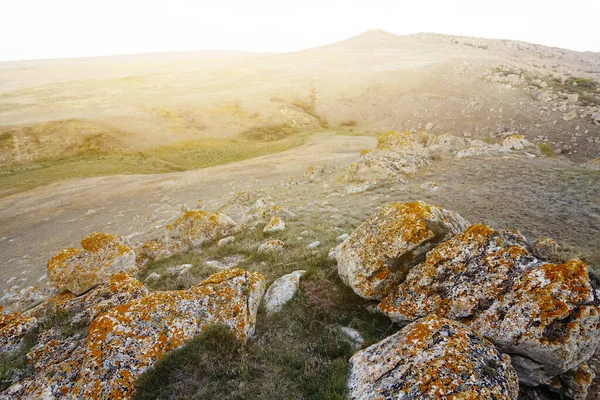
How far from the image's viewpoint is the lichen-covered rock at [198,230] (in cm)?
1308

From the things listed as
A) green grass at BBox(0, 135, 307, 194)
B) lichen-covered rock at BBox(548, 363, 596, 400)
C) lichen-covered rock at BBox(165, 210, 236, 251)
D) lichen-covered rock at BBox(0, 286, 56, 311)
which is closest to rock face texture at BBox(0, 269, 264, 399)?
lichen-covered rock at BBox(548, 363, 596, 400)

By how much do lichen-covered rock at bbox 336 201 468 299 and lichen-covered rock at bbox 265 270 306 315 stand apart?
1.26 meters

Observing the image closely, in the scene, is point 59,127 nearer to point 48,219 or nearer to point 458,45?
point 48,219

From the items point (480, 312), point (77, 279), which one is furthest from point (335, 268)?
point (77, 279)

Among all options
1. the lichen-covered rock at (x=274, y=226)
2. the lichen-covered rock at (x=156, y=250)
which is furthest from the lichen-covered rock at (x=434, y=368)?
the lichen-covered rock at (x=156, y=250)

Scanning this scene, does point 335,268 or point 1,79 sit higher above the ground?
point 1,79

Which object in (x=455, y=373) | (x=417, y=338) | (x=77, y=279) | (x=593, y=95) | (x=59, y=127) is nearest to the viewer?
(x=455, y=373)

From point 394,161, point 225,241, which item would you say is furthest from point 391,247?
point 394,161

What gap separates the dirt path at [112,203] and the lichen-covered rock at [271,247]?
34.9 feet

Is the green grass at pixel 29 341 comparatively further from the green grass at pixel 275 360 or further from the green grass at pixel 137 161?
the green grass at pixel 137 161

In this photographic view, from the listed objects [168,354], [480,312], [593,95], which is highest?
[593,95]

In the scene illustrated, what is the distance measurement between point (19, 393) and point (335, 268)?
6.77 metres

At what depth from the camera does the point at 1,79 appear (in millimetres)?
107625

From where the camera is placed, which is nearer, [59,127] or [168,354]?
[168,354]
